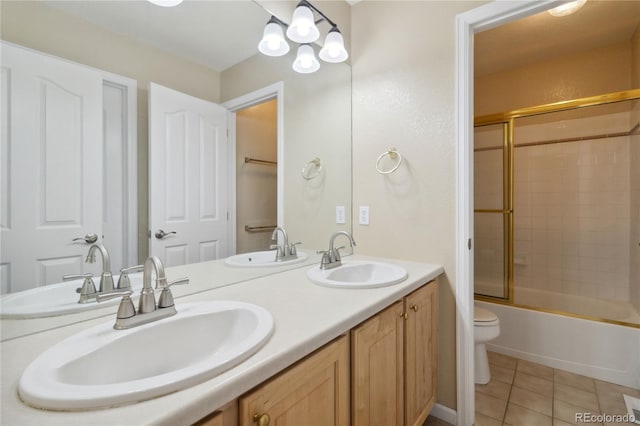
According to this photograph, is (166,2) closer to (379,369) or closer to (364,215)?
(364,215)

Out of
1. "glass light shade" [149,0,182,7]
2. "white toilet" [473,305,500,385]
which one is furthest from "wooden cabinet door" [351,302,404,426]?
"glass light shade" [149,0,182,7]

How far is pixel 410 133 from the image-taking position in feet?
5.44

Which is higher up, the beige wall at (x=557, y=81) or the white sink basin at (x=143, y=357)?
the beige wall at (x=557, y=81)

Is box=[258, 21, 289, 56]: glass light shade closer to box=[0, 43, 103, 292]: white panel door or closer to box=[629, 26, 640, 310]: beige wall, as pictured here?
box=[0, 43, 103, 292]: white panel door

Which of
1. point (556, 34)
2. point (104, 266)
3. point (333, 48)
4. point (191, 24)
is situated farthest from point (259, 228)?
point (556, 34)

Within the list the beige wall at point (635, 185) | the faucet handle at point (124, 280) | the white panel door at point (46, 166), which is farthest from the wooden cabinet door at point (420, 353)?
the beige wall at point (635, 185)

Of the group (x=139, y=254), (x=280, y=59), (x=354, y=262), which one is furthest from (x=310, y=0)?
(x=139, y=254)

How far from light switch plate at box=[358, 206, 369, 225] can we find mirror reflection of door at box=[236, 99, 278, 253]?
0.60 meters

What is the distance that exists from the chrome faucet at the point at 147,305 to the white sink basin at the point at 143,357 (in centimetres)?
2

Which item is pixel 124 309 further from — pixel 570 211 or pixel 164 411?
pixel 570 211

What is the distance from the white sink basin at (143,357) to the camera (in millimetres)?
486

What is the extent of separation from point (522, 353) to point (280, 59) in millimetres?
2583

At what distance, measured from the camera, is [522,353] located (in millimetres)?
2180

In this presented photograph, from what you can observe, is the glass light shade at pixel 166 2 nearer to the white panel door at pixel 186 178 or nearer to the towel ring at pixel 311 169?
the white panel door at pixel 186 178
